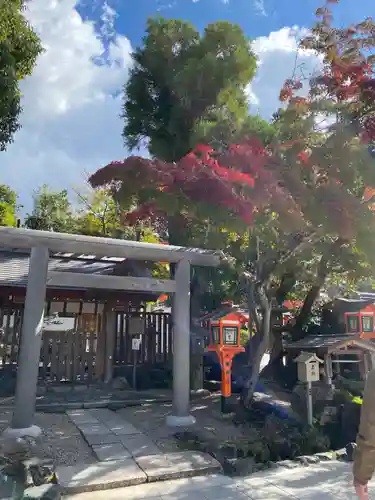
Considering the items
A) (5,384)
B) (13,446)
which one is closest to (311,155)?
(13,446)

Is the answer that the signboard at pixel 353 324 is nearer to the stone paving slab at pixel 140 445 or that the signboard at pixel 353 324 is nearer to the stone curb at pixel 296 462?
the stone curb at pixel 296 462

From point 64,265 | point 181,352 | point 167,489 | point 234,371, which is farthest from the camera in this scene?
point 234,371

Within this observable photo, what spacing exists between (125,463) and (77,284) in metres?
3.11

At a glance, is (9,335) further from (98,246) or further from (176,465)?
(176,465)

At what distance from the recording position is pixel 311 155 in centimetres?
Answer: 747

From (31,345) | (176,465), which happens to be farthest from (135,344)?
(176,465)

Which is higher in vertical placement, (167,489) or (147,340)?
(147,340)

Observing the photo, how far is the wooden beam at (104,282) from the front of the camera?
6895 mm

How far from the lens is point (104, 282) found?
7184 millimetres

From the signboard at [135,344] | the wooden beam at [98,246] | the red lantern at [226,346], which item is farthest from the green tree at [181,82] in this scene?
the signboard at [135,344]

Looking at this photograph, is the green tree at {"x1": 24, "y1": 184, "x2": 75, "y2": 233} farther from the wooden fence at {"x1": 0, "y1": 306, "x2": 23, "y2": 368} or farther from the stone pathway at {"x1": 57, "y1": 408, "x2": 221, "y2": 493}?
the stone pathway at {"x1": 57, "y1": 408, "x2": 221, "y2": 493}

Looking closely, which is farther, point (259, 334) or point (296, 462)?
point (259, 334)

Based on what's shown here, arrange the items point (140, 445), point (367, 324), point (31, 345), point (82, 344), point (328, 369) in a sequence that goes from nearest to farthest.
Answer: point (140, 445), point (31, 345), point (328, 369), point (367, 324), point (82, 344)

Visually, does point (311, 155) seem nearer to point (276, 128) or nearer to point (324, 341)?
point (276, 128)
